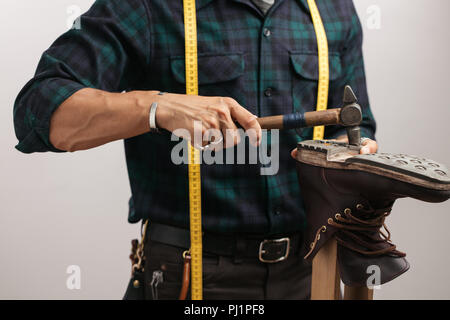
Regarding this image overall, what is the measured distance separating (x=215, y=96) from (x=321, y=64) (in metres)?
0.38

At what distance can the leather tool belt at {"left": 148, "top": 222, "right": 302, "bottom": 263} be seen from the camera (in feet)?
4.47

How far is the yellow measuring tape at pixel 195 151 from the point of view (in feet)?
4.25

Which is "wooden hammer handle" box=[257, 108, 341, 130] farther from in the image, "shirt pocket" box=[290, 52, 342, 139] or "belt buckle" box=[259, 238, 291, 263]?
"belt buckle" box=[259, 238, 291, 263]

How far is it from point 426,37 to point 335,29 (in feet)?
3.79

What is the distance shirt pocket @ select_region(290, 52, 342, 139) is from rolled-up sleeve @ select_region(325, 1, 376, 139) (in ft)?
0.25

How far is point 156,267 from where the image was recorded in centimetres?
141

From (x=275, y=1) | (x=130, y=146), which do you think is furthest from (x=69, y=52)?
(x=275, y=1)

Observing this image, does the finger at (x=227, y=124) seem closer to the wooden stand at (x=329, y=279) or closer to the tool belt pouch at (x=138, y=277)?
the wooden stand at (x=329, y=279)

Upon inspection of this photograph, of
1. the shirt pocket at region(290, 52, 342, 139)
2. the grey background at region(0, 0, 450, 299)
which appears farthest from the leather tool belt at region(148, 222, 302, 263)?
the grey background at region(0, 0, 450, 299)

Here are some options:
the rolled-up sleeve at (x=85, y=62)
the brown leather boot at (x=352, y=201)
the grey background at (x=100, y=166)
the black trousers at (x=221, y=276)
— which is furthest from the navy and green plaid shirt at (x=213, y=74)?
the grey background at (x=100, y=166)

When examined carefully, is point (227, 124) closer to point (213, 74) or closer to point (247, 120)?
point (247, 120)

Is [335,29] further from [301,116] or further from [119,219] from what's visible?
[119,219]

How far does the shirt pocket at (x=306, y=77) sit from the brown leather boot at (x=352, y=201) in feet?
0.86

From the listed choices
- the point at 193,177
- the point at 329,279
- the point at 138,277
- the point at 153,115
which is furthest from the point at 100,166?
the point at 329,279
